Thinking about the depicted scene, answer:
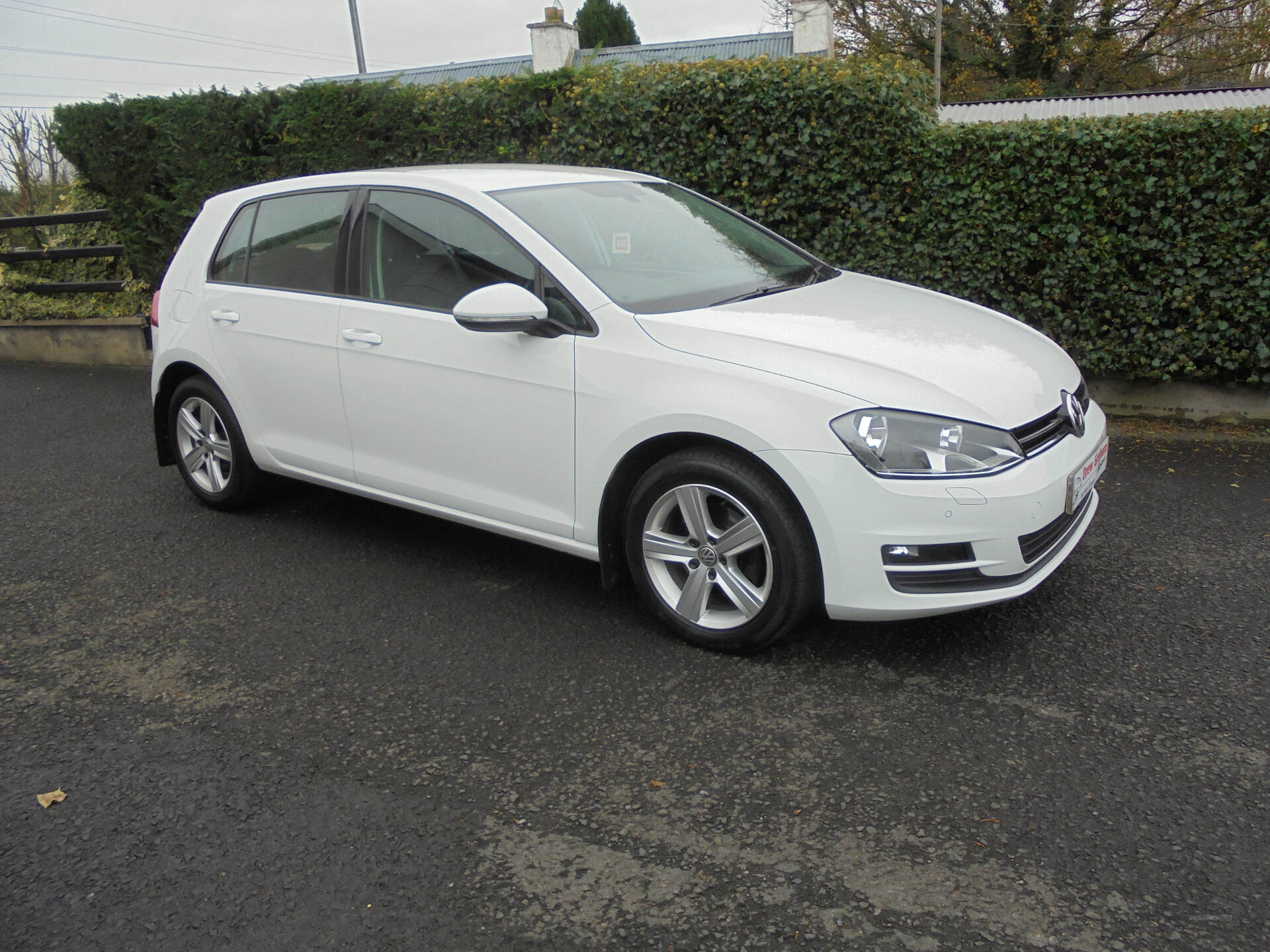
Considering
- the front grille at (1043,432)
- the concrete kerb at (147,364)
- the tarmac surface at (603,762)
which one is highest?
the front grille at (1043,432)

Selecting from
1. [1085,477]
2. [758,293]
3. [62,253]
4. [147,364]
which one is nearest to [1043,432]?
[1085,477]

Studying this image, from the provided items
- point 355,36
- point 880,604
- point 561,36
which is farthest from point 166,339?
point 355,36

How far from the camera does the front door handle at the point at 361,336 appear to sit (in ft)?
14.1

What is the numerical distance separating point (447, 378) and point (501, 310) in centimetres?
52

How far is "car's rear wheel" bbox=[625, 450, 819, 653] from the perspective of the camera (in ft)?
11.1

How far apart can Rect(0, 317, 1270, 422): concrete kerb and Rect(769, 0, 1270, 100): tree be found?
24925 millimetres

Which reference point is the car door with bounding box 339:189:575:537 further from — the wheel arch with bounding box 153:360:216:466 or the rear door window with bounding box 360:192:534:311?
the wheel arch with bounding box 153:360:216:466

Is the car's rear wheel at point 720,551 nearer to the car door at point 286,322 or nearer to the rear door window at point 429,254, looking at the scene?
the rear door window at point 429,254

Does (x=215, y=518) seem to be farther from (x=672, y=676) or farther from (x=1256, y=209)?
(x=1256, y=209)

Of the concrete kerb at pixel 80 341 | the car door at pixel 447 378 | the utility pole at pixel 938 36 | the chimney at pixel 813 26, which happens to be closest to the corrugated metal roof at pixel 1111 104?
the utility pole at pixel 938 36

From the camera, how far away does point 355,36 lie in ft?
104

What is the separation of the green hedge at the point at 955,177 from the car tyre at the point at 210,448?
12.6ft

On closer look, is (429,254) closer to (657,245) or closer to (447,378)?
(447,378)

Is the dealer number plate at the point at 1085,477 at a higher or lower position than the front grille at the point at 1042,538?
higher
